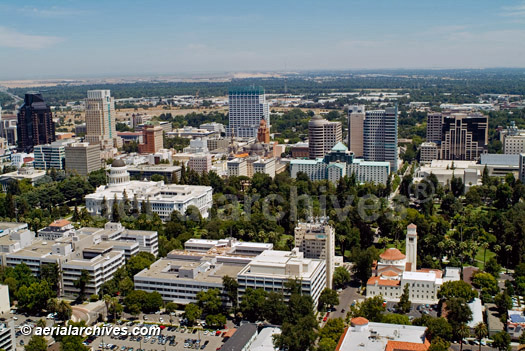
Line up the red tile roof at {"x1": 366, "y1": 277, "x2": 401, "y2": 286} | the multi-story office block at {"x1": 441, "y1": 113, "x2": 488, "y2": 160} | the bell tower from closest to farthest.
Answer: the red tile roof at {"x1": 366, "y1": 277, "x2": 401, "y2": 286}, the bell tower, the multi-story office block at {"x1": 441, "y1": 113, "x2": 488, "y2": 160}

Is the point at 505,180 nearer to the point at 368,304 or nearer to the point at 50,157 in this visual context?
the point at 368,304

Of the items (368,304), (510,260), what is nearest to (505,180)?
(510,260)

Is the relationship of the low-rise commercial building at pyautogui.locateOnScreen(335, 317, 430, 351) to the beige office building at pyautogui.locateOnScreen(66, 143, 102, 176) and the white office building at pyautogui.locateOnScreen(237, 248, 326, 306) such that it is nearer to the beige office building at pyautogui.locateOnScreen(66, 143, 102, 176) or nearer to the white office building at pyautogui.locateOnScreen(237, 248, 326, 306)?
the white office building at pyautogui.locateOnScreen(237, 248, 326, 306)

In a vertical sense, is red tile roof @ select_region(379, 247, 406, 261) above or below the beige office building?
below

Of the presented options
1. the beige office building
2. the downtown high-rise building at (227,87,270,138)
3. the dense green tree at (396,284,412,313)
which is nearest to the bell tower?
the dense green tree at (396,284,412,313)

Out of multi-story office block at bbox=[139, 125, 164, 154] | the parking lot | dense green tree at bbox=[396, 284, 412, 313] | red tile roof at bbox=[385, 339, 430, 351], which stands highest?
multi-story office block at bbox=[139, 125, 164, 154]

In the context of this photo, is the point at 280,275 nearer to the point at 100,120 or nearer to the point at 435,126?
the point at 435,126

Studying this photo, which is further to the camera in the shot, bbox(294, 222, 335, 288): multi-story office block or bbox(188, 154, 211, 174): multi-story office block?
bbox(188, 154, 211, 174): multi-story office block

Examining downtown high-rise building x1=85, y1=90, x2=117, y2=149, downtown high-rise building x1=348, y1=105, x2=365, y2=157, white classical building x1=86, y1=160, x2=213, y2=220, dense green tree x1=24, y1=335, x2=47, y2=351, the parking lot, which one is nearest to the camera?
dense green tree x1=24, y1=335, x2=47, y2=351
